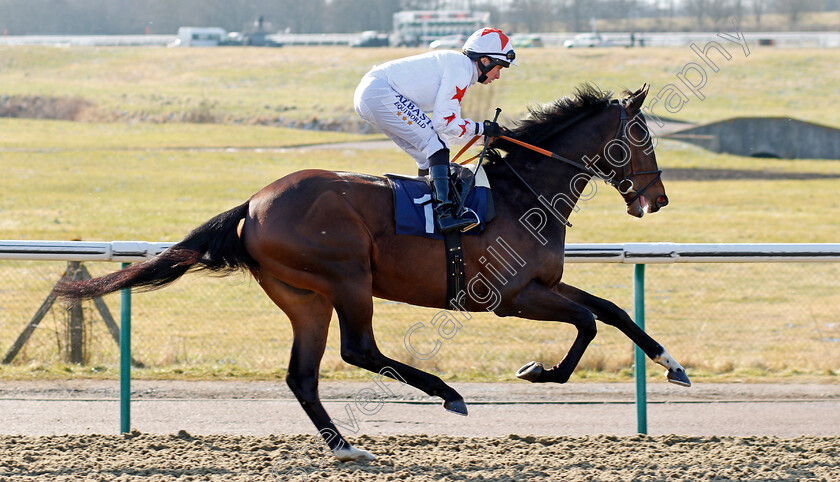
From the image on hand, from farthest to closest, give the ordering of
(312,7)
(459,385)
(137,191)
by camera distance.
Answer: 1. (312,7)
2. (137,191)
3. (459,385)

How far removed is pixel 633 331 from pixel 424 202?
132 cm

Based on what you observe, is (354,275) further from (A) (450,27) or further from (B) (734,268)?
(A) (450,27)

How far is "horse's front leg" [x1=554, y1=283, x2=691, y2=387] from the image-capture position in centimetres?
484

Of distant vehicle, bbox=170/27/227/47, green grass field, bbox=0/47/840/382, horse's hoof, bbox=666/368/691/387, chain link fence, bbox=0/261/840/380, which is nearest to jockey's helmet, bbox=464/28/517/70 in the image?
chain link fence, bbox=0/261/840/380

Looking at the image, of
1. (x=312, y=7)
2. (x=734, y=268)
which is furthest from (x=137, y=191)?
(x=312, y=7)

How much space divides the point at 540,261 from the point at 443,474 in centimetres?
120

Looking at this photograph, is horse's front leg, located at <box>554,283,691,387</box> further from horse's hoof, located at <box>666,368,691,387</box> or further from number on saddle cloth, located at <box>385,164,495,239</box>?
number on saddle cloth, located at <box>385,164,495,239</box>

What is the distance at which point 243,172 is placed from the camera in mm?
25328

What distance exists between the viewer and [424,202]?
4652 millimetres

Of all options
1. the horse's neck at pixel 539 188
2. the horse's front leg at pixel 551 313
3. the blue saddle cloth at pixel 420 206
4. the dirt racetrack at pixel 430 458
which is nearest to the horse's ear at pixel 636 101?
the horse's neck at pixel 539 188

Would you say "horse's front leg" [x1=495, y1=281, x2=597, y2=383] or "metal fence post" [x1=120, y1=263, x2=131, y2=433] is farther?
"metal fence post" [x1=120, y1=263, x2=131, y2=433]

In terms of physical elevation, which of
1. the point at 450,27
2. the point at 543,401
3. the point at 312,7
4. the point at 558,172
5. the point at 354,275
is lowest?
the point at 543,401

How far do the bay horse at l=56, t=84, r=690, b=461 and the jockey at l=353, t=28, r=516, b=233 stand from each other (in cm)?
30

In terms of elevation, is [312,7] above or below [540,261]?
above
